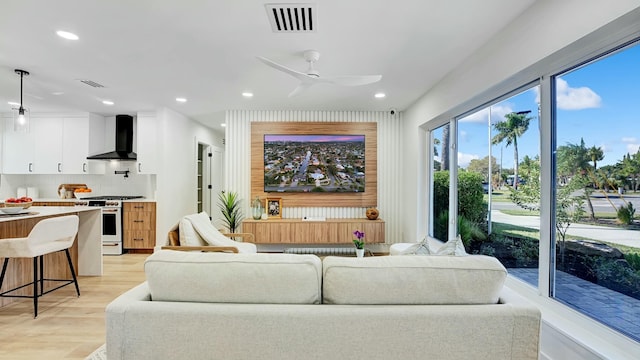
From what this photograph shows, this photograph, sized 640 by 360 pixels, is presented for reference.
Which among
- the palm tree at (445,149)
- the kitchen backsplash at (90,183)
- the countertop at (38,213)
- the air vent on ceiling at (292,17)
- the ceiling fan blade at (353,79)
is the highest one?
the air vent on ceiling at (292,17)

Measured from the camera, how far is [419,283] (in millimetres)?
1408

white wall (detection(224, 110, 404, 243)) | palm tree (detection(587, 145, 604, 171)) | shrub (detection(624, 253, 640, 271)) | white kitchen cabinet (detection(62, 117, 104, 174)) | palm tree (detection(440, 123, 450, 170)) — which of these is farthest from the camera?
white kitchen cabinet (detection(62, 117, 104, 174))

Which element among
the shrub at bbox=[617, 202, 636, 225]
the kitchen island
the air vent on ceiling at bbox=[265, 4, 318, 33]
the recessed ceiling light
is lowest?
the kitchen island

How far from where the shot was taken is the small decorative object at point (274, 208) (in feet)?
16.9

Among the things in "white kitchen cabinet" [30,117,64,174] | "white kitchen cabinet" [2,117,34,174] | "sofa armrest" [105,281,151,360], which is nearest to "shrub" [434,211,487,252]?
"sofa armrest" [105,281,151,360]

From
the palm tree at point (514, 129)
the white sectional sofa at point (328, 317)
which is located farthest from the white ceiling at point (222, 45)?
the white sectional sofa at point (328, 317)

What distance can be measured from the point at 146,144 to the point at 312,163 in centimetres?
290

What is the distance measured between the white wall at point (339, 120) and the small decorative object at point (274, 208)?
13 centimetres

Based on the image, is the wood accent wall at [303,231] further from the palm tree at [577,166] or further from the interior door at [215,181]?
the palm tree at [577,166]

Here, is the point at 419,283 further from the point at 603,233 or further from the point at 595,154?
the point at 595,154

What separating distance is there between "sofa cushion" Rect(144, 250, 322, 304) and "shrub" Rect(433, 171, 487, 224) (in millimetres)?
2415

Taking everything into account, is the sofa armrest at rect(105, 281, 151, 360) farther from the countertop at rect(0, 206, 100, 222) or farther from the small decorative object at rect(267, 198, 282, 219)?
the small decorative object at rect(267, 198, 282, 219)

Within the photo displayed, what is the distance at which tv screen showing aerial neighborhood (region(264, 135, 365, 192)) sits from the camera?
205 inches

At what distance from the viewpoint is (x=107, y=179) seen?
233 inches
